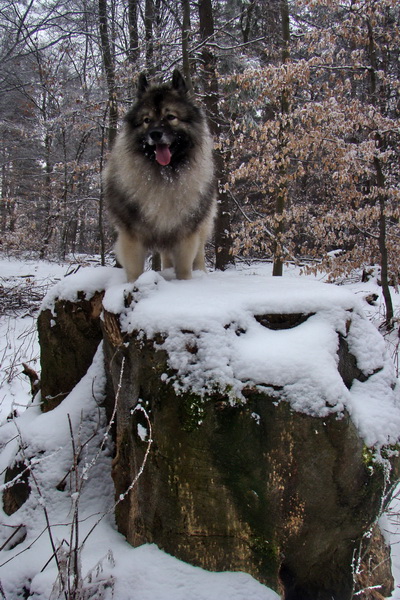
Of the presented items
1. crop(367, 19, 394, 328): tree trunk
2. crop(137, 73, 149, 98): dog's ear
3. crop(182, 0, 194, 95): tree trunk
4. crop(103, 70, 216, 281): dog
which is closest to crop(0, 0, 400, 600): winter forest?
crop(103, 70, 216, 281): dog

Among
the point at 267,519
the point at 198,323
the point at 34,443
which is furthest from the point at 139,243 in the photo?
the point at 267,519

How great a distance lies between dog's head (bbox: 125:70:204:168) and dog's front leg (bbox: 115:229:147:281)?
1.87 ft

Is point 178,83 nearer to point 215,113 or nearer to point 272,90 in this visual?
point 272,90

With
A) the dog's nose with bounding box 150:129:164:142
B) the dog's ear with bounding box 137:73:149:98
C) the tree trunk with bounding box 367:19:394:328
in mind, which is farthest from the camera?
the tree trunk with bounding box 367:19:394:328

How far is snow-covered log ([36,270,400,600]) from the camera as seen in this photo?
1726 millimetres

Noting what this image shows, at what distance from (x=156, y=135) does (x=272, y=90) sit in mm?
3736

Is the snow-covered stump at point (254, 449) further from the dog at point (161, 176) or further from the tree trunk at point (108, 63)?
the tree trunk at point (108, 63)

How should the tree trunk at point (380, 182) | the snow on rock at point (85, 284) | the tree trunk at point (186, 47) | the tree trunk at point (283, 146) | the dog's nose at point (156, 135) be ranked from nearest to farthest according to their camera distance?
the dog's nose at point (156, 135) → the snow on rock at point (85, 284) → the tree trunk at point (380, 182) → the tree trunk at point (283, 146) → the tree trunk at point (186, 47)

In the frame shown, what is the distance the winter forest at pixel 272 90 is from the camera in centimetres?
550

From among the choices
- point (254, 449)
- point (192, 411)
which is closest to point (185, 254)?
point (192, 411)

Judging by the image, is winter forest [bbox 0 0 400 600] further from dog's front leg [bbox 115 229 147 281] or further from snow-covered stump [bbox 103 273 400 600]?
dog's front leg [bbox 115 229 147 281]

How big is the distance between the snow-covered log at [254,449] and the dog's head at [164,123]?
1.30 m

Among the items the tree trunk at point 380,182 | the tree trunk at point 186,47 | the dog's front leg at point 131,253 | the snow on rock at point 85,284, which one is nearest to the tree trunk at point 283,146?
the tree trunk at point 380,182

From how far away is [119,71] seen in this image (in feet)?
25.3
